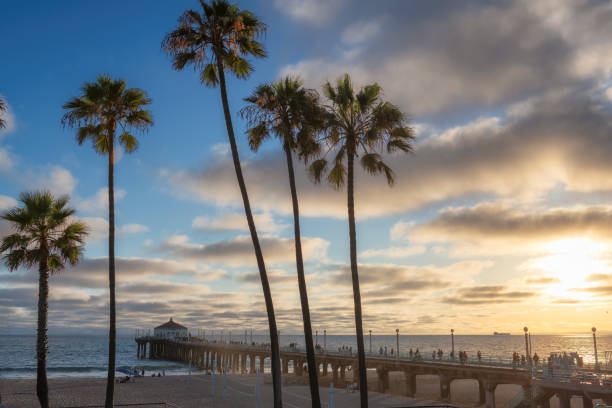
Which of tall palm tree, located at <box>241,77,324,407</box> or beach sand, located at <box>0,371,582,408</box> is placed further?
beach sand, located at <box>0,371,582,408</box>

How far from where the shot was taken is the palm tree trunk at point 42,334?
18750 mm

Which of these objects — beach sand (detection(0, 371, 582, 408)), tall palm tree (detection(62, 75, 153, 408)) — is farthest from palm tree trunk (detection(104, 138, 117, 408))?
beach sand (detection(0, 371, 582, 408))

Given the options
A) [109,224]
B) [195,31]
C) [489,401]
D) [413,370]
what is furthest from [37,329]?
[413,370]

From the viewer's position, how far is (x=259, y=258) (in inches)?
657

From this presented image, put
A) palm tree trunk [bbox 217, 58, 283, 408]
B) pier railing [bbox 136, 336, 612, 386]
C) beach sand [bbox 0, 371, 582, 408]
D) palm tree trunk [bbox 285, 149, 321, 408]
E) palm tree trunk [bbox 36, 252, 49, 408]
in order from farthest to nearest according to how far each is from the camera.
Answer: beach sand [bbox 0, 371, 582, 408] < pier railing [bbox 136, 336, 612, 386] < palm tree trunk [bbox 36, 252, 49, 408] < palm tree trunk [bbox 217, 58, 283, 408] < palm tree trunk [bbox 285, 149, 321, 408]

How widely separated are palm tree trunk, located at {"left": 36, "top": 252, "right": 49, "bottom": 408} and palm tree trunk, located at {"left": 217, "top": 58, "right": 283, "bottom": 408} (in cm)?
930

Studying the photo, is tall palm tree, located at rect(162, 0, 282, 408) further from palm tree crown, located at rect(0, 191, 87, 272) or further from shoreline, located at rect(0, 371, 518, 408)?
shoreline, located at rect(0, 371, 518, 408)

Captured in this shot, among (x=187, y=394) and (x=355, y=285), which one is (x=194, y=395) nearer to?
(x=187, y=394)

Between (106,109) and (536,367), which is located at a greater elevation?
(106,109)

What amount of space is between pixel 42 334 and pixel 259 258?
9.99m

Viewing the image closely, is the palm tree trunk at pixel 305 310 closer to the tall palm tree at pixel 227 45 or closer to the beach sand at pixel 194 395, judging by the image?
the tall palm tree at pixel 227 45

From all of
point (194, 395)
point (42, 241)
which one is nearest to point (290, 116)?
point (42, 241)

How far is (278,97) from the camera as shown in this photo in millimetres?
17734

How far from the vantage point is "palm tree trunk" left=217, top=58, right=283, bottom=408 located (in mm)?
15967
